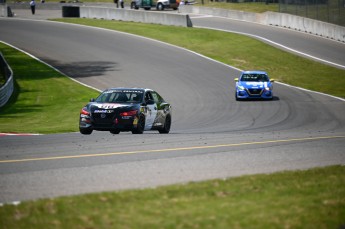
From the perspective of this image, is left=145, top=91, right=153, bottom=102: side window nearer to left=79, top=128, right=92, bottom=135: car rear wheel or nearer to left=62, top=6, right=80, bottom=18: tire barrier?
left=79, top=128, right=92, bottom=135: car rear wheel

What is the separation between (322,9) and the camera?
57531 mm

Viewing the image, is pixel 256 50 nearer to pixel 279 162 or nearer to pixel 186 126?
pixel 186 126

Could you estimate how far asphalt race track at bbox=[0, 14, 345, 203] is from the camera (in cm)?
1263

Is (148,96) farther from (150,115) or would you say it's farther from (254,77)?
(254,77)

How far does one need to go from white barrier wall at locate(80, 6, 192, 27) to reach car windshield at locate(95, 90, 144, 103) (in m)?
41.6

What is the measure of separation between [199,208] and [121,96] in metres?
12.9

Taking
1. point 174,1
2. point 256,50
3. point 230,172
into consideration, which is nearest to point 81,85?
point 256,50

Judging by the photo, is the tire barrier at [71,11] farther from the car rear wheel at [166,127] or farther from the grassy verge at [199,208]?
the grassy verge at [199,208]

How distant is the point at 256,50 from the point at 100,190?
42.4 metres

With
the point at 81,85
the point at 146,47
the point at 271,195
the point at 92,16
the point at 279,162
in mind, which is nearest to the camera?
the point at 271,195

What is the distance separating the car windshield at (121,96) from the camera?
21.9 metres

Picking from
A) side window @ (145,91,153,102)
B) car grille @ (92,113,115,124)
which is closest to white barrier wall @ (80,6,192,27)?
side window @ (145,91,153,102)

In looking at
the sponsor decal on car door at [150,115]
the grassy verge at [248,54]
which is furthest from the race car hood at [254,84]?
the sponsor decal on car door at [150,115]

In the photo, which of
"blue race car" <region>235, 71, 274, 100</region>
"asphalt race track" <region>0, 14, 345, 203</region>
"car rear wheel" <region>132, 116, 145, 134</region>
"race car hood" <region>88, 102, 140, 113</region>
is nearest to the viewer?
"asphalt race track" <region>0, 14, 345, 203</region>
